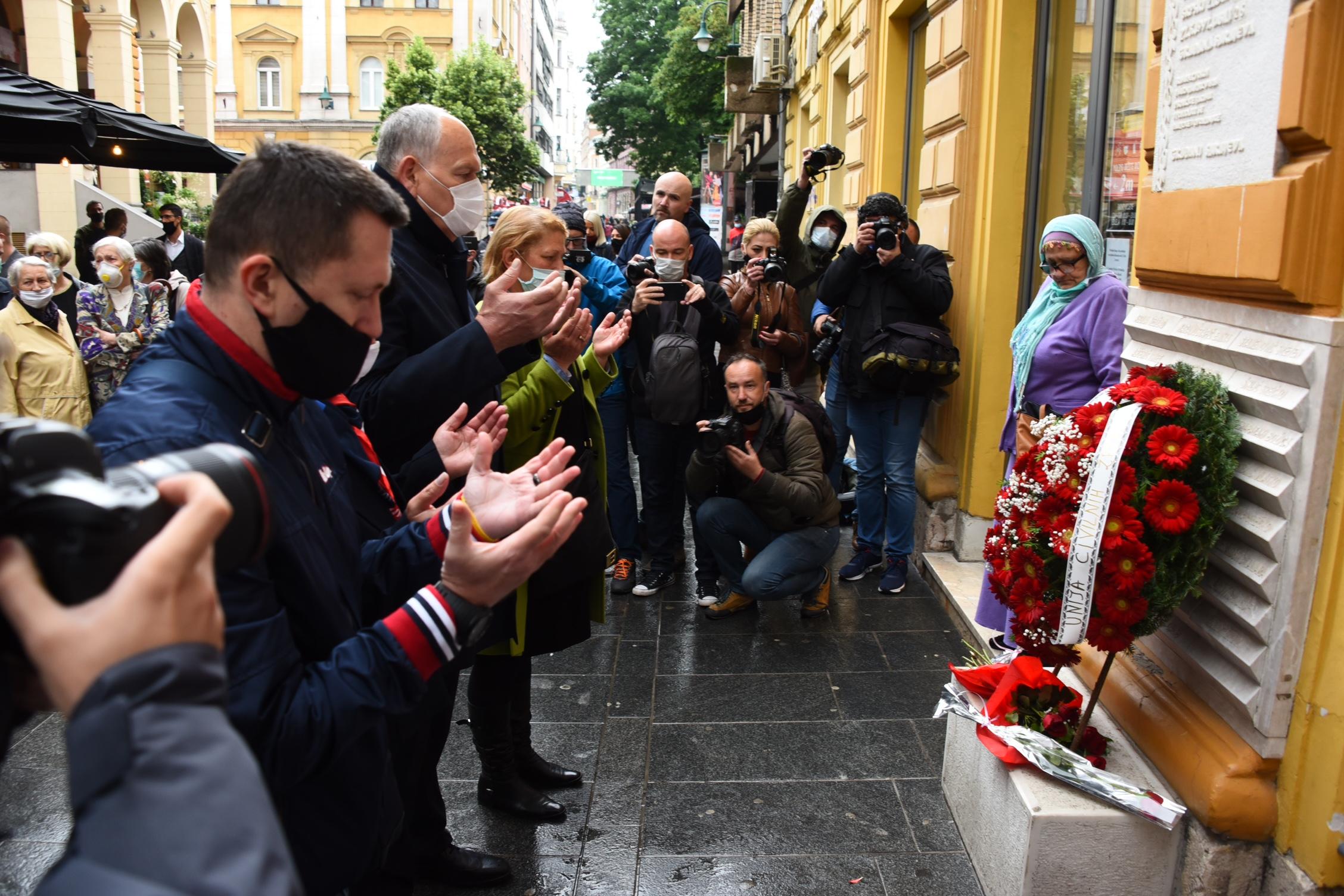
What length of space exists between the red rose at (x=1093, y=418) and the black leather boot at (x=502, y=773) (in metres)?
2.13

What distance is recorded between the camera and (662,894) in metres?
3.34

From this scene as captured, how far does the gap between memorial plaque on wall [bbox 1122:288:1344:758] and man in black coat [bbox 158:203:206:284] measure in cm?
1001

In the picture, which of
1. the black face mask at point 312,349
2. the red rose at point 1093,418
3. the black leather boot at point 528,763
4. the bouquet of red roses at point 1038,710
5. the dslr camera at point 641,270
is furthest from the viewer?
the dslr camera at point 641,270

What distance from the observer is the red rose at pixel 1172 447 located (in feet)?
9.38

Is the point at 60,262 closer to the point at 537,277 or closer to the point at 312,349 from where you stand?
the point at 537,277

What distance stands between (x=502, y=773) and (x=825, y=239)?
14.9 feet

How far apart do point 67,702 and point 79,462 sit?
227 millimetres

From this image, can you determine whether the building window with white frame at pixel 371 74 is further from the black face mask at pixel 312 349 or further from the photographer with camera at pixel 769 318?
the black face mask at pixel 312 349

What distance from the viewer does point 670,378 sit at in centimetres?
592

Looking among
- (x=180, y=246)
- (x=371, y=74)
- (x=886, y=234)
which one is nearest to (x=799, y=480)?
(x=886, y=234)

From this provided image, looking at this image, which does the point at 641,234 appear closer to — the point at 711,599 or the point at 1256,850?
the point at 711,599

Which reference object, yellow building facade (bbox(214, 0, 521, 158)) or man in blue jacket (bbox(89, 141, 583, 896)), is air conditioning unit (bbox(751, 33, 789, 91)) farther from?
yellow building facade (bbox(214, 0, 521, 158))

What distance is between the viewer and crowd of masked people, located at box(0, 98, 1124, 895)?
100 centimetres

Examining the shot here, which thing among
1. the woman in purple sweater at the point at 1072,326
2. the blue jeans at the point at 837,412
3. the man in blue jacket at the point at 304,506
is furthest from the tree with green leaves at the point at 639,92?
the man in blue jacket at the point at 304,506
